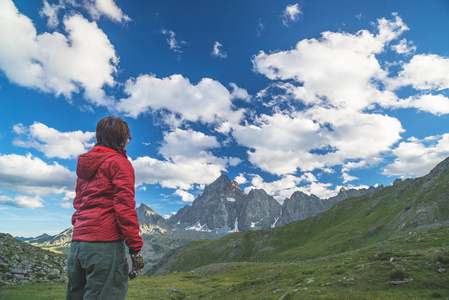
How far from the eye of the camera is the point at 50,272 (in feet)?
105

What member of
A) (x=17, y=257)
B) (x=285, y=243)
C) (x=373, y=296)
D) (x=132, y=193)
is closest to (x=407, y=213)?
(x=285, y=243)

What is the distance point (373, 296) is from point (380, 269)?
18.2 feet

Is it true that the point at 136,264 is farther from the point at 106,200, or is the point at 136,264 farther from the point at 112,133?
the point at 112,133

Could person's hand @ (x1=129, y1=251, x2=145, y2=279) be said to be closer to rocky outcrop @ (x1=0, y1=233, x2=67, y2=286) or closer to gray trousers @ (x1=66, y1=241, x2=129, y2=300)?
gray trousers @ (x1=66, y1=241, x2=129, y2=300)

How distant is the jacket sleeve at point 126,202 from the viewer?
500 cm

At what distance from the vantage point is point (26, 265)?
30.0 metres

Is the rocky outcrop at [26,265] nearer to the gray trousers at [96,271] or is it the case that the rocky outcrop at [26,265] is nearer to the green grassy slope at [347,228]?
the gray trousers at [96,271]

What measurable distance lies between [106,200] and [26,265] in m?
37.6

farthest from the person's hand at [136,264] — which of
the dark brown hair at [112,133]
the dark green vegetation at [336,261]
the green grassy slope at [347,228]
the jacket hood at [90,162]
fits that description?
the green grassy slope at [347,228]

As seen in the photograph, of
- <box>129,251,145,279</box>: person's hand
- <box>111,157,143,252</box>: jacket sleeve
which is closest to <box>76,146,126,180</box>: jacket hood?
<box>111,157,143,252</box>: jacket sleeve

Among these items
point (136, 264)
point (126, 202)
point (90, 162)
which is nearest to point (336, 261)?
point (136, 264)

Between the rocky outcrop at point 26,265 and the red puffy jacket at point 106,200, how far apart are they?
102ft

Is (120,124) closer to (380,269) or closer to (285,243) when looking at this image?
(380,269)

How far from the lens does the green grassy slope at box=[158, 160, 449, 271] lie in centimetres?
6806
